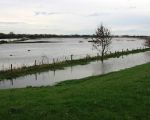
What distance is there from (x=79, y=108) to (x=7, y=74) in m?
25.3

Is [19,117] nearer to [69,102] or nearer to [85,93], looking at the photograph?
[69,102]

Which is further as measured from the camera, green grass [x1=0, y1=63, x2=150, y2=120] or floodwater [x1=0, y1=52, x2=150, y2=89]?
floodwater [x1=0, y1=52, x2=150, y2=89]

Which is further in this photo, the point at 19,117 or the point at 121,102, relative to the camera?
the point at 121,102

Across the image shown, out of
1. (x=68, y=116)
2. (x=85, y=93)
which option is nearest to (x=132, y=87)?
(x=85, y=93)

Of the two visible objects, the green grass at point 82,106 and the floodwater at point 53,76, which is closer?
the green grass at point 82,106

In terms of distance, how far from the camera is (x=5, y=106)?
11.1m

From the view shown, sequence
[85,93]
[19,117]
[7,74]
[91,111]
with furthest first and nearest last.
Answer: [7,74] → [85,93] → [91,111] → [19,117]

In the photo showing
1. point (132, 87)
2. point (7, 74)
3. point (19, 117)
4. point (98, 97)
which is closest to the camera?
point (19, 117)

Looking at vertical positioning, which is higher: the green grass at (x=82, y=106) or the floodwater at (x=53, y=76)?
the green grass at (x=82, y=106)

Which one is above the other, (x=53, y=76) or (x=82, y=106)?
(x=82, y=106)

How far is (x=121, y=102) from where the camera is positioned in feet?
38.5

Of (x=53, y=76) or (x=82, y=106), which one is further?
(x=53, y=76)

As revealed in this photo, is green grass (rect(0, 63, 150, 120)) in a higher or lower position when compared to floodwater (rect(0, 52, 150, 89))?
higher

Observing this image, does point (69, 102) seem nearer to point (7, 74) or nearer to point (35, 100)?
point (35, 100)
